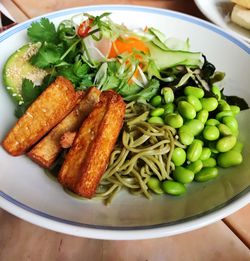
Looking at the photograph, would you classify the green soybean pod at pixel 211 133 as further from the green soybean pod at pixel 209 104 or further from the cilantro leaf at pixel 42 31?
the cilantro leaf at pixel 42 31

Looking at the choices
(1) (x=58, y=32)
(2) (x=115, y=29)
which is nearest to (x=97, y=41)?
(2) (x=115, y=29)

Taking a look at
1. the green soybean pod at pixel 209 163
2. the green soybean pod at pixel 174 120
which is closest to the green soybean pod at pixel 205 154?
the green soybean pod at pixel 209 163

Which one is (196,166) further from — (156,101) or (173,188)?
(156,101)

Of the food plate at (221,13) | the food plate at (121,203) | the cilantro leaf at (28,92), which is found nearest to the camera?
the food plate at (121,203)

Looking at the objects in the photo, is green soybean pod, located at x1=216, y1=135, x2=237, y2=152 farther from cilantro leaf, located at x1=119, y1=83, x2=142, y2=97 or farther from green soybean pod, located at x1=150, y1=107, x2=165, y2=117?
cilantro leaf, located at x1=119, y1=83, x2=142, y2=97

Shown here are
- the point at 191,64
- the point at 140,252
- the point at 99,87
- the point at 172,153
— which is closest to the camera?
the point at 140,252

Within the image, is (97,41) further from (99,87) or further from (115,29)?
(99,87)
